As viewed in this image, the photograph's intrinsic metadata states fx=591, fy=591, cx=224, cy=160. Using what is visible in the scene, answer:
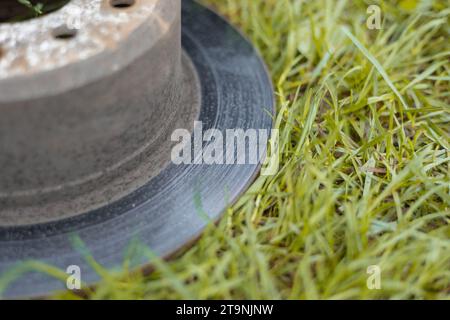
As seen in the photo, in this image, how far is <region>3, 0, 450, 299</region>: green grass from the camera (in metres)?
1.21

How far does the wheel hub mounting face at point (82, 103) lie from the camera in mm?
1117

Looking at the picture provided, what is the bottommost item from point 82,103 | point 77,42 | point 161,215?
point 161,215

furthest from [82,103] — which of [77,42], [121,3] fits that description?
[121,3]

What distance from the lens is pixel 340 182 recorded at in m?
1.46

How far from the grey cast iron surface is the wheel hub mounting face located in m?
0.04

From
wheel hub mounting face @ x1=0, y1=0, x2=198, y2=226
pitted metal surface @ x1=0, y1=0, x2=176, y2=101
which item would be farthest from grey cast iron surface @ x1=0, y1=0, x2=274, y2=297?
pitted metal surface @ x1=0, y1=0, x2=176, y2=101

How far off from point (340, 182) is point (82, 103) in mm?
666

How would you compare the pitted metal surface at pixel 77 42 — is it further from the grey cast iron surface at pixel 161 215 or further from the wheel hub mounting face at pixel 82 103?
the grey cast iron surface at pixel 161 215

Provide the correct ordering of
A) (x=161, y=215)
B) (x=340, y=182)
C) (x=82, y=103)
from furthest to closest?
(x=340, y=182) → (x=161, y=215) → (x=82, y=103)

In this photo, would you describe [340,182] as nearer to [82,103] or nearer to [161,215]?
[161,215]

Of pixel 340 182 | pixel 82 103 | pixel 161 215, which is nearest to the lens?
pixel 82 103

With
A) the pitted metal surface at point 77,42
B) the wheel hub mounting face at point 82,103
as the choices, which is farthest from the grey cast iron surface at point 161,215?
the pitted metal surface at point 77,42

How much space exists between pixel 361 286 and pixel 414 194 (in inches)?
12.2
